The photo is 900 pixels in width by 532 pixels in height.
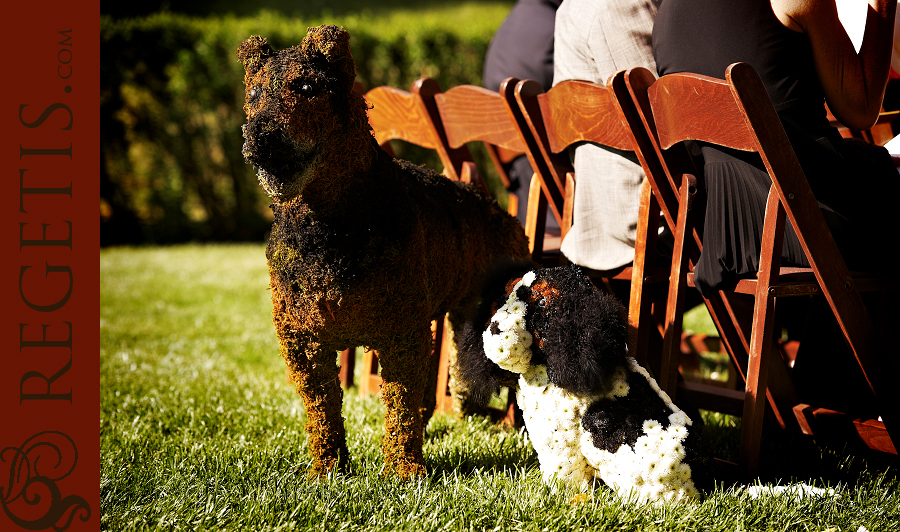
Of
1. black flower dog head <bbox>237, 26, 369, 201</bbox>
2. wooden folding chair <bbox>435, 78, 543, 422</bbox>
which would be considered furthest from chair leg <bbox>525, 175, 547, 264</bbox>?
black flower dog head <bbox>237, 26, 369, 201</bbox>

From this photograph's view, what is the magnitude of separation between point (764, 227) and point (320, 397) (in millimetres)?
1524

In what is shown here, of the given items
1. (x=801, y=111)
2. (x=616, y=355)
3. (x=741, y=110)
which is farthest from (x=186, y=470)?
(x=801, y=111)

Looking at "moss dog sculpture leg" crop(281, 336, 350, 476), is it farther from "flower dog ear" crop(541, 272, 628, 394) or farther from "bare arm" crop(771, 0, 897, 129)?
"bare arm" crop(771, 0, 897, 129)

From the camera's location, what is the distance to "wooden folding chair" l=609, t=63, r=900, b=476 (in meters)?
2.10

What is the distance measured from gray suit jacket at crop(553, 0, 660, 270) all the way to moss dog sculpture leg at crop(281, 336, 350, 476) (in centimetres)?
110

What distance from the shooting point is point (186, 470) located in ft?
8.18

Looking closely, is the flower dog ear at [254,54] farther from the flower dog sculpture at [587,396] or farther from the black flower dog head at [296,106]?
the flower dog sculpture at [587,396]

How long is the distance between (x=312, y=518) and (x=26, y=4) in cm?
193

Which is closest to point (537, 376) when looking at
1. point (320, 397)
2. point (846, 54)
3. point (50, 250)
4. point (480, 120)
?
point (320, 397)

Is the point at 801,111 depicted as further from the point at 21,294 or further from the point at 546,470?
the point at 21,294

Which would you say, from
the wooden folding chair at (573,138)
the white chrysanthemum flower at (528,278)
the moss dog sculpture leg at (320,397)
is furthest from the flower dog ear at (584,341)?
the moss dog sculpture leg at (320,397)

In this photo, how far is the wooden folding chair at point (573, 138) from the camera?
8.30 feet

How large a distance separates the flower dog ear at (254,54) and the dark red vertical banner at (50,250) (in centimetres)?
77

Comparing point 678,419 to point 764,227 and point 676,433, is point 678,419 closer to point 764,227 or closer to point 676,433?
point 676,433
